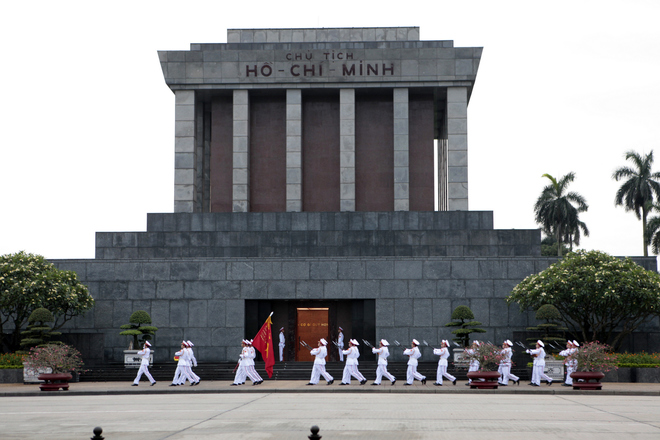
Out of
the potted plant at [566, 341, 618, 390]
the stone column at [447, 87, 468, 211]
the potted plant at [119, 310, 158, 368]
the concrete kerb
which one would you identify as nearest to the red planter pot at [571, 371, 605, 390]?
the potted plant at [566, 341, 618, 390]

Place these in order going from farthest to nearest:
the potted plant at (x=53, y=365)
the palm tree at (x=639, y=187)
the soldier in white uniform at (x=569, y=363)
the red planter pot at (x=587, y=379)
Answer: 1. the palm tree at (x=639, y=187)
2. the potted plant at (x=53, y=365)
3. the soldier in white uniform at (x=569, y=363)
4. the red planter pot at (x=587, y=379)

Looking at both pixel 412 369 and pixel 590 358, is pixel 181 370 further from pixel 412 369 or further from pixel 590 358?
pixel 590 358

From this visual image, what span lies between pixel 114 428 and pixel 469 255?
2407cm

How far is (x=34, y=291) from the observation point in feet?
102

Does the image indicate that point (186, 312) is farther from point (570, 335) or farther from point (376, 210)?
point (570, 335)

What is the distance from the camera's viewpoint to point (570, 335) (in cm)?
3325

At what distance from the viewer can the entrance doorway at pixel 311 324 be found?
35688mm

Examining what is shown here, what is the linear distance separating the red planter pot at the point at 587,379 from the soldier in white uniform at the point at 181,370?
13.6m

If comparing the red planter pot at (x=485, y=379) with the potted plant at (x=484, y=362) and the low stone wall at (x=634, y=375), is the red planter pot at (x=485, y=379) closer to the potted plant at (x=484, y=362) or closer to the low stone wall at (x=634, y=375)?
the potted plant at (x=484, y=362)

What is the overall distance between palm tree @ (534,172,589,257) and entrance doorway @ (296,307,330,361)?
46.9 m

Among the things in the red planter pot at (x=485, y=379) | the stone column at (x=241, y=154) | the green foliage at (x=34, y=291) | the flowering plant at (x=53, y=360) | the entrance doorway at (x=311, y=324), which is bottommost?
the red planter pot at (x=485, y=379)

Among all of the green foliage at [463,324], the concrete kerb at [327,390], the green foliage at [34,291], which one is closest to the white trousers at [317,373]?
the concrete kerb at [327,390]

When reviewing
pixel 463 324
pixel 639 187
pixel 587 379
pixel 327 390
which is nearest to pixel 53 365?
pixel 327 390

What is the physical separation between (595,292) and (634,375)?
134 inches
